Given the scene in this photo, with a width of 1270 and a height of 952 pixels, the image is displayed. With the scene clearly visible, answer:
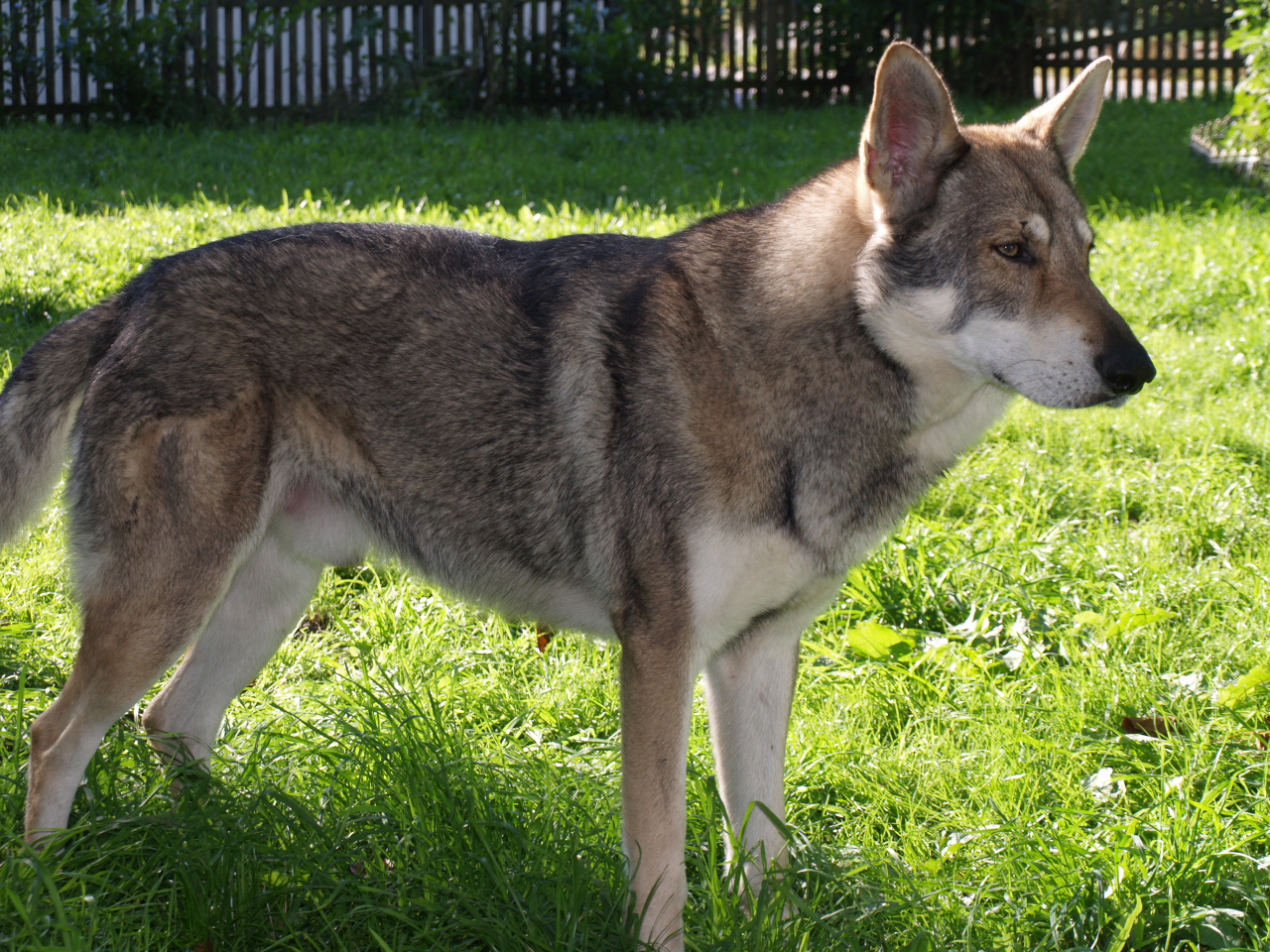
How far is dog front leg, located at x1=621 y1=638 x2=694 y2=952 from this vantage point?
99.5 inches

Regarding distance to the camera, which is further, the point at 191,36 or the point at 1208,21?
the point at 1208,21

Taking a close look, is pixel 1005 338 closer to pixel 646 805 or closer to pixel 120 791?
pixel 646 805

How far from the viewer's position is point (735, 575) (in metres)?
2.53

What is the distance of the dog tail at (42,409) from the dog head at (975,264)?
181 centimetres

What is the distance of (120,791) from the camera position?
9.14ft

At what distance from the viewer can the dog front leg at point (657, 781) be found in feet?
8.29

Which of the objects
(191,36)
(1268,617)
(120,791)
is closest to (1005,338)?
(1268,617)

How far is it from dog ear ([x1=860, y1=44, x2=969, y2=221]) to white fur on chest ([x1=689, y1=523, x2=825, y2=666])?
A: 0.77 metres

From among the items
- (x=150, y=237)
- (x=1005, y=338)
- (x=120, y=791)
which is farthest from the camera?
(x=150, y=237)

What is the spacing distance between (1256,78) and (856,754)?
7115 mm

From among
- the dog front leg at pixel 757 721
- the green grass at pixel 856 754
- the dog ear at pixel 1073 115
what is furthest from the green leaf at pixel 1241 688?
the dog ear at pixel 1073 115

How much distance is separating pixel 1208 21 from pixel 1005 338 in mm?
15268

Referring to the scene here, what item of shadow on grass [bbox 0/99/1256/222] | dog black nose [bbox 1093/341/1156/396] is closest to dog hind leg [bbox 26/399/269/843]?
dog black nose [bbox 1093/341/1156/396]

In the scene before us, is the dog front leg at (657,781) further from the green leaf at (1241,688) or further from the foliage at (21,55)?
the foliage at (21,55)
